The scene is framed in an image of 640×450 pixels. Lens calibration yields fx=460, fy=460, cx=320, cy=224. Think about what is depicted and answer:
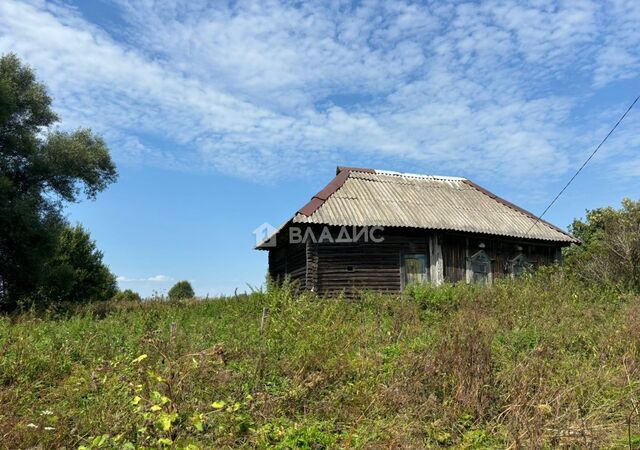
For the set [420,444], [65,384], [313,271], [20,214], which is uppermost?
[20,214]

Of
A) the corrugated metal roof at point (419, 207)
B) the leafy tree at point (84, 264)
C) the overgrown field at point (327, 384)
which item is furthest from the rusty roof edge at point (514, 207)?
the leafy tree at point (84, 264)

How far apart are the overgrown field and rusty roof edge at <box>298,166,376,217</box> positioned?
21.5 ft

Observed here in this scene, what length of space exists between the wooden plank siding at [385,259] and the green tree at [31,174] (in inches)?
317

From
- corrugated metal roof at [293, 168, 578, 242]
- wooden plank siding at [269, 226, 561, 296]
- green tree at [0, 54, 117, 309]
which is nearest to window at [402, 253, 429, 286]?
wooden plank siding at [269, 226, 561, 296]

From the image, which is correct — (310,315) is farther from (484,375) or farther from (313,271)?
(313,271)

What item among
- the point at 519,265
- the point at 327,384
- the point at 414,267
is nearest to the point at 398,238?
the point at 414,267

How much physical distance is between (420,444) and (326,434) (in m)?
0.98

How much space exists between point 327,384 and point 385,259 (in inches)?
389

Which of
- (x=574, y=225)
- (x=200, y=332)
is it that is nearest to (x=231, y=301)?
(x=200, y=332)

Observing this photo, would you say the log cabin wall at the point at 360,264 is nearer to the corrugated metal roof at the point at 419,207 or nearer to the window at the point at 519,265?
the corrugated metal roof at the point at 419,207

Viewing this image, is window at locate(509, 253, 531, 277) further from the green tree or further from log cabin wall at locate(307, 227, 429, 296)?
the green tree

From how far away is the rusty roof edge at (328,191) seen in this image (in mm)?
14883

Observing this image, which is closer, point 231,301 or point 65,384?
point 65,384

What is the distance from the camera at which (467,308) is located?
9.85 m
